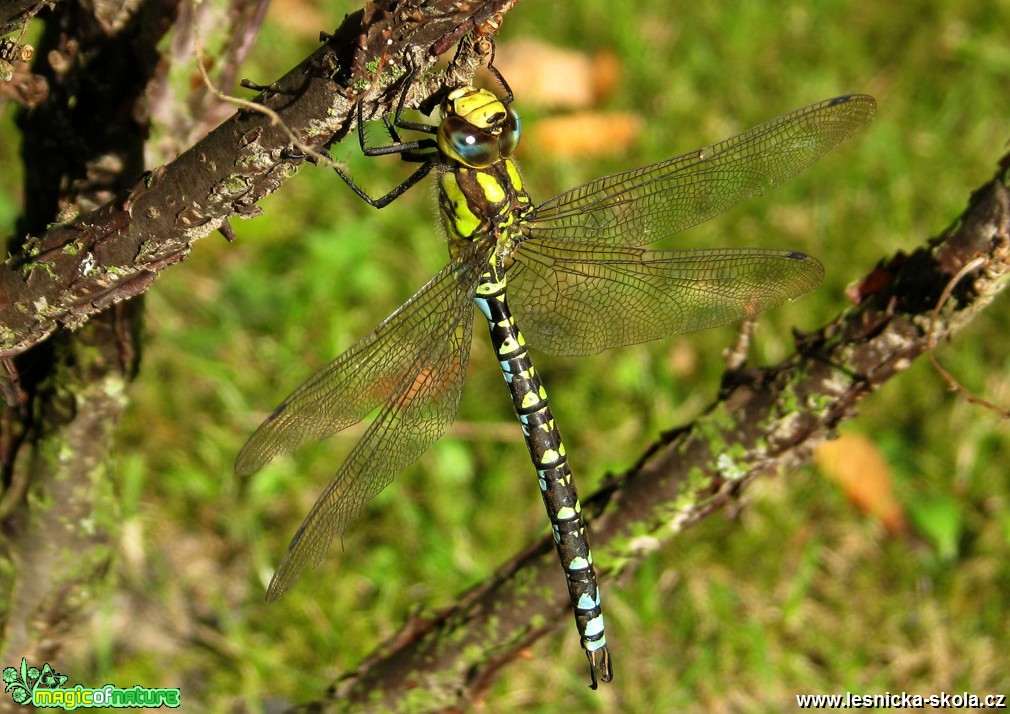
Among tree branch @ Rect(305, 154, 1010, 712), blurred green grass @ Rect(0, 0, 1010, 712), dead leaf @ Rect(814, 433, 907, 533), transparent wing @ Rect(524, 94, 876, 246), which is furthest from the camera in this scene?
dead leaf @ Rect(814, 433, 907, 533)

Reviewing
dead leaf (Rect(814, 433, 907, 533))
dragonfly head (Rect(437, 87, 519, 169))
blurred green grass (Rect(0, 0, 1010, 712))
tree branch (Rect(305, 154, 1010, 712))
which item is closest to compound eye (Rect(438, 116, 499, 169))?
dragonfly head (Rect(437, 87, 519, 169))

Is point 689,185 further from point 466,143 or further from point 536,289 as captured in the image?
point 466,143

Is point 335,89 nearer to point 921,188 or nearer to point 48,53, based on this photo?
point 48,53

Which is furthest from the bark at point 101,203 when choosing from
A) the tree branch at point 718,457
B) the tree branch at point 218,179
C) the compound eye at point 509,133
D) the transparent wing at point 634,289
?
the transparent wing at point 634,289

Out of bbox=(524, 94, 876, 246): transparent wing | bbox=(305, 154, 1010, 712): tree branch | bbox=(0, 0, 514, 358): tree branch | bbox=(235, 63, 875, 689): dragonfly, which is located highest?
bbox=(524, 94, 876, 246): transparent wing

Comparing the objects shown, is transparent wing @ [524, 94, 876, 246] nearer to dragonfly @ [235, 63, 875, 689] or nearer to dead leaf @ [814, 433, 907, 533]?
dragonfly @ [235, 63, 875, 689]

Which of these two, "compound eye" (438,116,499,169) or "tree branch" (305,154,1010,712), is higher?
"compound eye" (438,116,499,169)

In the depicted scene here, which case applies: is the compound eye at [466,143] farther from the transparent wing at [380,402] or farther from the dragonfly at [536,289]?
the transparent wing at [380,402]

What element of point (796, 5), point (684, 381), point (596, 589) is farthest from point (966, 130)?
point (596, 589)
